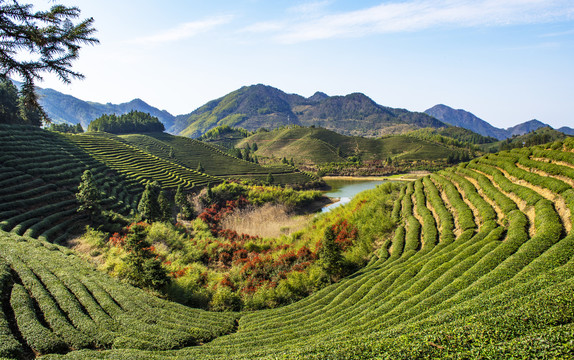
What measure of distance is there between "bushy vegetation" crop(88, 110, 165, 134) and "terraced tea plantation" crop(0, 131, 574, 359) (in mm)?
104600

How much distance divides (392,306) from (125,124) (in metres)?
130

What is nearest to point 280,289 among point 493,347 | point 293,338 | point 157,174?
point 293,338

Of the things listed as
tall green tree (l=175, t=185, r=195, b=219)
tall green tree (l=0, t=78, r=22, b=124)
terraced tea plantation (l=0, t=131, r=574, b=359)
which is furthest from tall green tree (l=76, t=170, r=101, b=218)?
tall green tree (l=0, t=78, r=22, b=124)

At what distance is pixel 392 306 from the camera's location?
1172 centimetres

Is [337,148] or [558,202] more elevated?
[337,148]

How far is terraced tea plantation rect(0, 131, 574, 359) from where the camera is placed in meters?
6.55

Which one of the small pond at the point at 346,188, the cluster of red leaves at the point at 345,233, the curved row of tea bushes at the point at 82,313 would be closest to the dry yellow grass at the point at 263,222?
the cluster of red leaves at the point at 345,233

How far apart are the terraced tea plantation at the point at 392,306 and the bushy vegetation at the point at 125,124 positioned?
105 meters

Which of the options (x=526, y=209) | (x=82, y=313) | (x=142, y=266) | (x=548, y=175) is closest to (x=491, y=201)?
(x=548, y=175)

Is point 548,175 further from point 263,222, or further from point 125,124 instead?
point 125,124

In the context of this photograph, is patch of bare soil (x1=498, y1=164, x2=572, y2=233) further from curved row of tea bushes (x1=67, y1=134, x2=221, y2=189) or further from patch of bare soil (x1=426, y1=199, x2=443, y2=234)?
curved row of tea bushes (x1=67, y1=134, x2=221, y2=189)

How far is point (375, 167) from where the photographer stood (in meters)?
121

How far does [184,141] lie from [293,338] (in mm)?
118643

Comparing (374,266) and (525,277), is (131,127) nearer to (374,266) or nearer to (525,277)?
(374,266)
